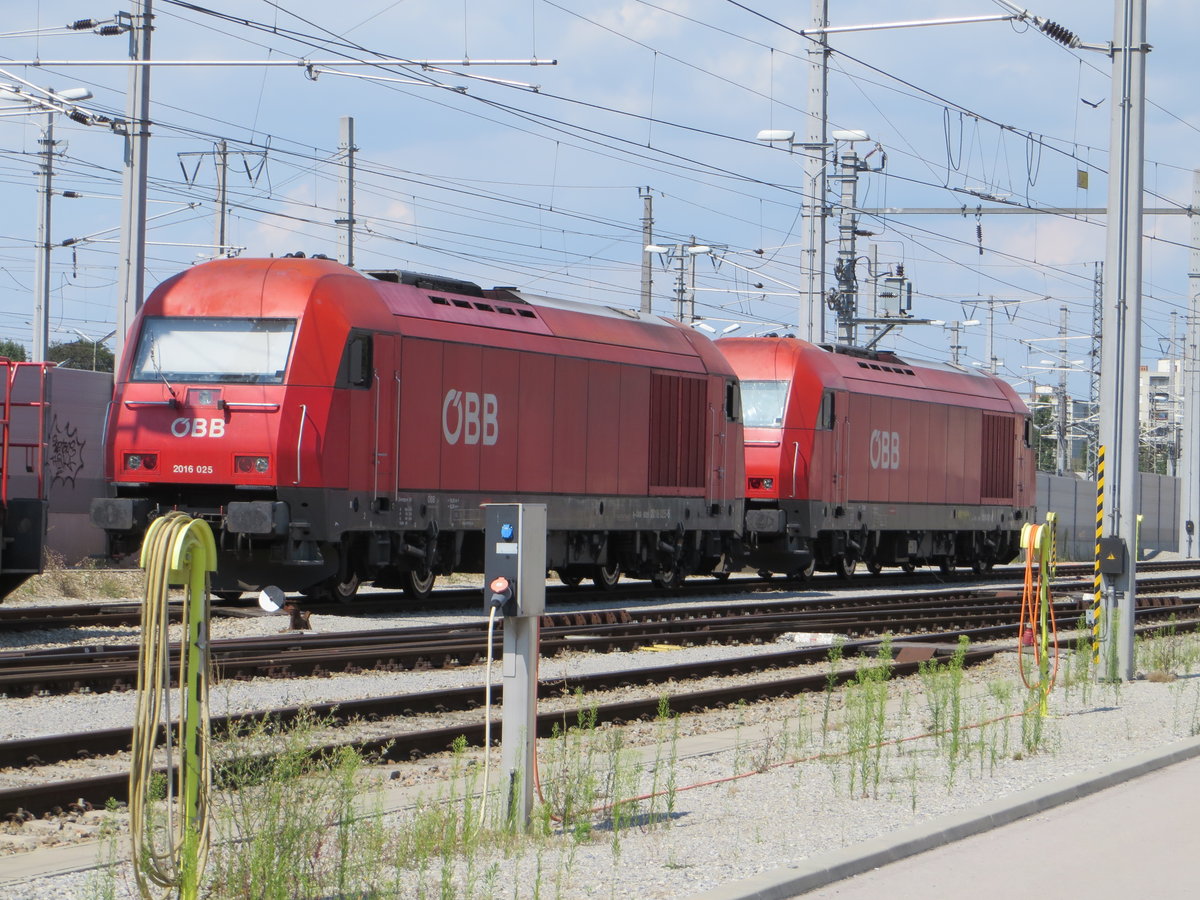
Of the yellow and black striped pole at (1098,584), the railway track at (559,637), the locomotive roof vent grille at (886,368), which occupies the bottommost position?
the railway track at (559,637)

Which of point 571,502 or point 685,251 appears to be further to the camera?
point 685,251

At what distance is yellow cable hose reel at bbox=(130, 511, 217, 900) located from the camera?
219 inches

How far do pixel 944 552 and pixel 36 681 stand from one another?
2306 cm

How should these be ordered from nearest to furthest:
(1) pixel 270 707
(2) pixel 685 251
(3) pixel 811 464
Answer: (1) pixel 270 707 → (3) pixel 811 464 → (2) pixel 685 251

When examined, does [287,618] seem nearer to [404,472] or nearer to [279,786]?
[404,472]

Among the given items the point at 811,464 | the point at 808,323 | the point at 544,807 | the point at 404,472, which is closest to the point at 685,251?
the point at 808,323

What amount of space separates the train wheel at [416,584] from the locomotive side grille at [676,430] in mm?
4485

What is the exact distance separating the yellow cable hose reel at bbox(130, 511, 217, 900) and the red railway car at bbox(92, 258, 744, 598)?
468 inches

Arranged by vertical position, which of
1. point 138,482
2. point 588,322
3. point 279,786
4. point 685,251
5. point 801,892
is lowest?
point 801,892

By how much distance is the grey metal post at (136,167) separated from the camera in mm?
22594

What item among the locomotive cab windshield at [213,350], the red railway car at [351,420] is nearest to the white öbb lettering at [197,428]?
the red railway car at [351,420]

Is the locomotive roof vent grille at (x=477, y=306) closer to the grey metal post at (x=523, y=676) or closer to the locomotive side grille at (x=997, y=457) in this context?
the grey metal post at (x=523, y=676)

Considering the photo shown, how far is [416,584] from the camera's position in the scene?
68.3 feet

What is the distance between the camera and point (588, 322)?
899 inches
